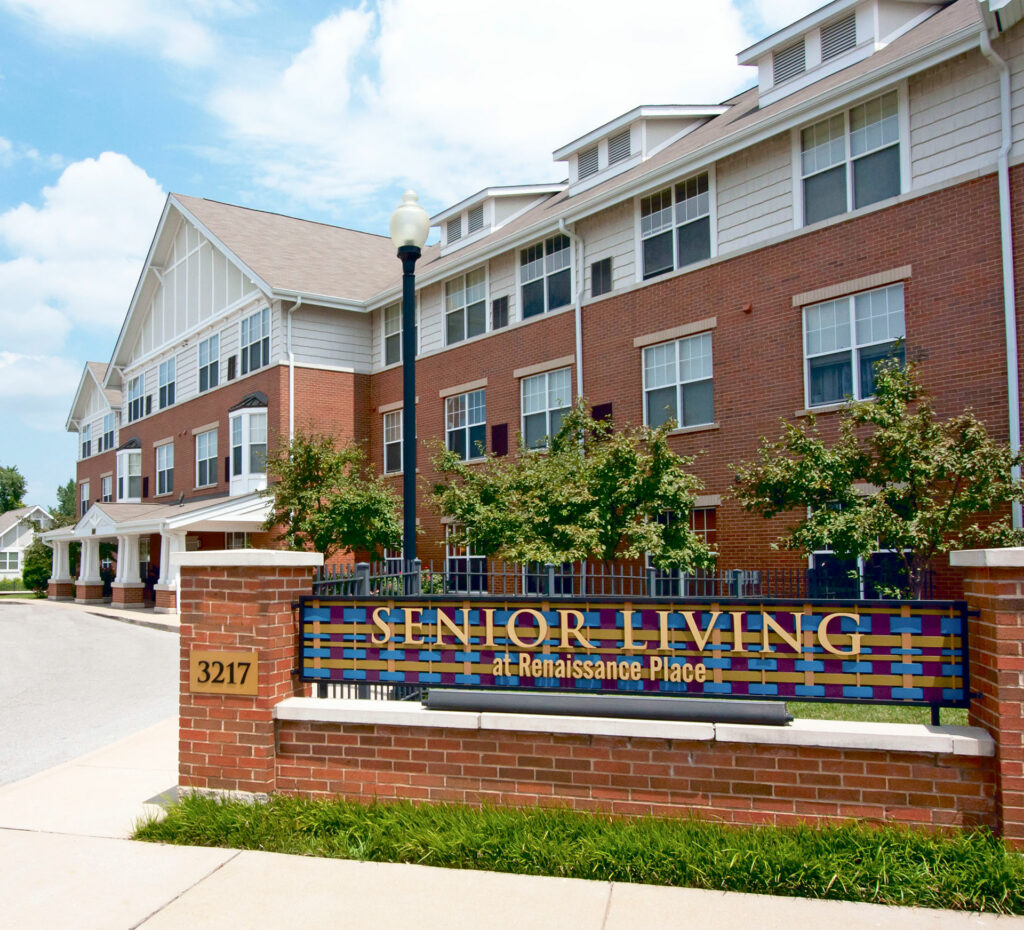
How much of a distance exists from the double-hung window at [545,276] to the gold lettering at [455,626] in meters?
15.1

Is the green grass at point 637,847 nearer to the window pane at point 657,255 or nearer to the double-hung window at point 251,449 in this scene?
the window pane at point 657,255

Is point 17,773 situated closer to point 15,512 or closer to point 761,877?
point 761,877

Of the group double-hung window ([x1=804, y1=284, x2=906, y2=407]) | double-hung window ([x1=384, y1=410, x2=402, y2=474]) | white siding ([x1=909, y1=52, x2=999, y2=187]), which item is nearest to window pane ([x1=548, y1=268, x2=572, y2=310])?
double-hung window ([x1=804, y1=284, x2=906, y2=407])

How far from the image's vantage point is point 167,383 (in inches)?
1407

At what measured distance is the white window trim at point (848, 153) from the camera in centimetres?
1431

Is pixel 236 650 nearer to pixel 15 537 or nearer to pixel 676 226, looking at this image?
pixel 676 226

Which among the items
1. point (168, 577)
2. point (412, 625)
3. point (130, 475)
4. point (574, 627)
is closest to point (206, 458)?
point (168, 577)

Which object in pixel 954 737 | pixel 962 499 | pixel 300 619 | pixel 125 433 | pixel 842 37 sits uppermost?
pixel 842 37

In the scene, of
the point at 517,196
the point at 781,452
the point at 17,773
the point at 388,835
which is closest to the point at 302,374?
the point at 517,196

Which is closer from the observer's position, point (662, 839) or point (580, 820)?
point (662, 839)

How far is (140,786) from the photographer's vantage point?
7.58m

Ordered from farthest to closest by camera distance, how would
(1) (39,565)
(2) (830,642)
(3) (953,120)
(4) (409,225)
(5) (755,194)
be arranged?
(1) (39,565) < (5) (755,194) < (3) (953,120) < (4) (409,225) < (2) (830,642)

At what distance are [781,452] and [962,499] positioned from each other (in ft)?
13.6

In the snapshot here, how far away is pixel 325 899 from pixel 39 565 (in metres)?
54.2
